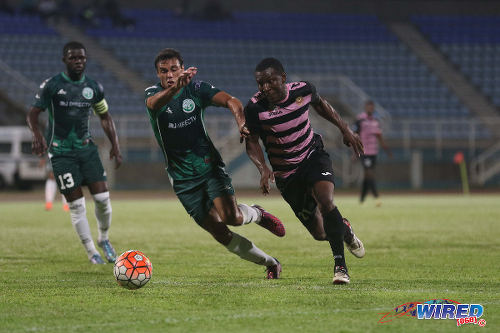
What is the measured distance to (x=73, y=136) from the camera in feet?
30.5

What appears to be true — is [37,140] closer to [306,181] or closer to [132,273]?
[132,273]

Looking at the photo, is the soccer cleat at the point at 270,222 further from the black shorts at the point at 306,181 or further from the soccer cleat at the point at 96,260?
the soccer cleat at the point at 96,260

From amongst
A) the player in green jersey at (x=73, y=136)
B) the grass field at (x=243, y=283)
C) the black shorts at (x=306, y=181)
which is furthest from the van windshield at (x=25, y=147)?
the black shorts at (x=306, y=181)

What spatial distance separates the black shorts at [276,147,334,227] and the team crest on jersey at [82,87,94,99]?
2913 mm

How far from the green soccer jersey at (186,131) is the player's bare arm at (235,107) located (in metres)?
0.11

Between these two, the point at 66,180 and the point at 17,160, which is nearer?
the point at 66,180

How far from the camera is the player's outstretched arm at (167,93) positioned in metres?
6.48

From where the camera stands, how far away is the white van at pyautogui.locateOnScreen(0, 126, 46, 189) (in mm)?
28422

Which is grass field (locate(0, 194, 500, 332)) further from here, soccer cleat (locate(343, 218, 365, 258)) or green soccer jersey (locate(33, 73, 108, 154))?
green soccer jersey (locate(33, 73, 108, 154))

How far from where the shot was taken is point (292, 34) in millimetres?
37375

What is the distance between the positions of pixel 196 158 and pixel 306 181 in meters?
1.03

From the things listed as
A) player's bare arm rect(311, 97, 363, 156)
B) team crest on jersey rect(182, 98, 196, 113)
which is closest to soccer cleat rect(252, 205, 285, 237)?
player's bare arm rect(311, 97, 363, 156)

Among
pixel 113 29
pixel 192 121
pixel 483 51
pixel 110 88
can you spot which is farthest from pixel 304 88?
pixel 483 51

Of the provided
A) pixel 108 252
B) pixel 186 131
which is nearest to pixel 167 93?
pixel 186 131
